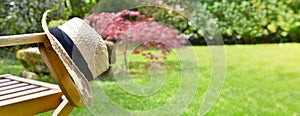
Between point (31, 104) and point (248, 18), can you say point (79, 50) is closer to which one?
point (31, 104)

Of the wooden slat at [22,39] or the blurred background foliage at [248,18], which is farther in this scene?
the blurred background foliage at [248,18]

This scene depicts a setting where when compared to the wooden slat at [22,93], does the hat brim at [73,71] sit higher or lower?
higher

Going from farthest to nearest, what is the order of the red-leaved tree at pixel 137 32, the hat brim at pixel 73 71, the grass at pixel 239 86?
the red-leaved tree at pixel 137 32 → the grass at pixel 239 86 → the hat brim at pixel 73 71

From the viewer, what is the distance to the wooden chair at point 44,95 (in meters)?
1.53

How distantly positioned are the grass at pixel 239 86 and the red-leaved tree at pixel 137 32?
0.53 ft

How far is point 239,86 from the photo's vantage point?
3.96 metres

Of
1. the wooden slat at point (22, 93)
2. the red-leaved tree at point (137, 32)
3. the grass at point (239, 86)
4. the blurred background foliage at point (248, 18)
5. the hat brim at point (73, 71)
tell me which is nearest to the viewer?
the hat brim at point (73, 71)

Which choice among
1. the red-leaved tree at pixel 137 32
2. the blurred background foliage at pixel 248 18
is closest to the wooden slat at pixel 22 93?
the red-leaved tree at pixel 137 32

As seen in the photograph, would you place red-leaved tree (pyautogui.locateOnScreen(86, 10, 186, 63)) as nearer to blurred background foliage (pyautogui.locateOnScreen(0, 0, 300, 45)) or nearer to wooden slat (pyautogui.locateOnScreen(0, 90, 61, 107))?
blurred background foliage (pyautogui.locateOnScreen(0, 0, 300, 45))

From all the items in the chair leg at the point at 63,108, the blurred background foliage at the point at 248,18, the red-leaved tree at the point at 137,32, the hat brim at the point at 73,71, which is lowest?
the blurred background foliage at the point at 248,18

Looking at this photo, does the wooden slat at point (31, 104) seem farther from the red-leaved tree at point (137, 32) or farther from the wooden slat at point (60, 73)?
the red-leaved tree at point (137, 32)

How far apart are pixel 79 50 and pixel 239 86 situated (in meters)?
2.70

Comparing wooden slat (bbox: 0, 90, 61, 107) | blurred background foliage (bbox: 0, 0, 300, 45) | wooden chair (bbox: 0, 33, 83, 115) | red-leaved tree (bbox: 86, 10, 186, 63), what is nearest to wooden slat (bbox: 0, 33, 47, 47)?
wooden chair (bbox: 0, 33, 83, 115)

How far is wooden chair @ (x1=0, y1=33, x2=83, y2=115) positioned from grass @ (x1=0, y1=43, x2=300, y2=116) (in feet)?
2.73
